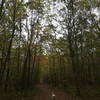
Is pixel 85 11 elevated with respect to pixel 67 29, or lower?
elevated

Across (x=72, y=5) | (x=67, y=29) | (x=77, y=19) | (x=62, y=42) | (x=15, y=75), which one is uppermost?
(x=72, y=5)

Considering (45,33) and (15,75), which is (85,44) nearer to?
(45,33)

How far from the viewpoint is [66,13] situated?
1731cm

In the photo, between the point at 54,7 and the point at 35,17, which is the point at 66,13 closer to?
the point at 54,7

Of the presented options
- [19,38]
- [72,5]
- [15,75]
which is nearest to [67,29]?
[72,5]

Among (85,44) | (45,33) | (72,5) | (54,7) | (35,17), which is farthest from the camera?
(85,44)

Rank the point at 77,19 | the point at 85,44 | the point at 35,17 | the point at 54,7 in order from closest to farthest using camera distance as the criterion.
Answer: the point at 77,19
the point at 54,7
the point at 35,17
the point at 85,44

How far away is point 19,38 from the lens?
19.5 meters

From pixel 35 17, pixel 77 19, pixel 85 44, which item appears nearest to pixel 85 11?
pixel 77 19

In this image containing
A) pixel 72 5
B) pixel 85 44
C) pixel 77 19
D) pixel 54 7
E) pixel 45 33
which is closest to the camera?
pixel 72 5

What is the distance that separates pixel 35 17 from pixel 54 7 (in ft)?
10.3

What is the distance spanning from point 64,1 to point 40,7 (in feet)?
12.3

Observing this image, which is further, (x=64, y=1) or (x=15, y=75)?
(x=15, y=75)

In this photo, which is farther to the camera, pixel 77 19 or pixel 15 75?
pixel 15 75
